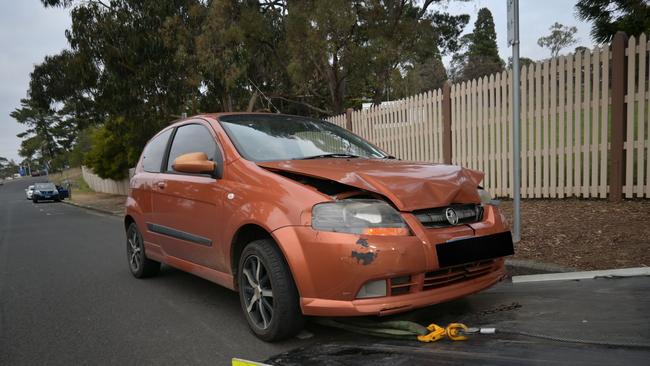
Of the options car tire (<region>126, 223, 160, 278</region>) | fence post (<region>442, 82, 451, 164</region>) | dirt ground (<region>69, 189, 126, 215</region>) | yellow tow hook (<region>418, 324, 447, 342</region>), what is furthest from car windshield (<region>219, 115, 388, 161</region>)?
dirt ground (<region>69, 189, 126, 215</region>)

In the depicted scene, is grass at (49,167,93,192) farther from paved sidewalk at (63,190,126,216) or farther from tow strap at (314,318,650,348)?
tow strap at (314,318,650,348)

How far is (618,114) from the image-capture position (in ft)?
21.5

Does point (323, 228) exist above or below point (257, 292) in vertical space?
above

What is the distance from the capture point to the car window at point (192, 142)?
410cm

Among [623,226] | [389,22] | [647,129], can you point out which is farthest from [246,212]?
[389,22]

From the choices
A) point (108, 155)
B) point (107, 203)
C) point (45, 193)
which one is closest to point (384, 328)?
point (107, 203)

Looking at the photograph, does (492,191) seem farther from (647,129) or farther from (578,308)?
(578,308)

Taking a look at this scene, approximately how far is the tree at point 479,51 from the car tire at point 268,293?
51.0m

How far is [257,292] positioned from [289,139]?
4.54 feet

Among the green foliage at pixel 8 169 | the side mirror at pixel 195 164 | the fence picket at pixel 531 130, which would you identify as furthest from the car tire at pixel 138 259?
the green foliage at pixel 8 169

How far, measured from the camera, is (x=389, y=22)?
1809 cm

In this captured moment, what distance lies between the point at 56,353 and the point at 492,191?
7.16 metres

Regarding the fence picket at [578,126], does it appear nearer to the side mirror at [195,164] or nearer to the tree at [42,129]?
the side mirror at [195,164]

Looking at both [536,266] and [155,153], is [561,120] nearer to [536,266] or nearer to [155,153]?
[536,266]
